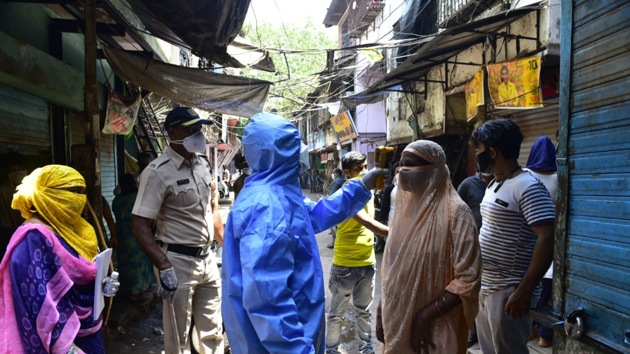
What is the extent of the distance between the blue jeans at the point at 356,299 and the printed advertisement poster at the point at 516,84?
3.29m

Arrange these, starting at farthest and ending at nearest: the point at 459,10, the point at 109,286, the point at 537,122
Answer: the point at 459,10 < the point at 537,122 < the point at 109,286

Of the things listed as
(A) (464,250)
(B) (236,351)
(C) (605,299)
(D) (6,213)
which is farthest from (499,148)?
(D) (6,213)

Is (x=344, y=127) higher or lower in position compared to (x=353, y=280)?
higher

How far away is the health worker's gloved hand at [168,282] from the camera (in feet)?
9.22

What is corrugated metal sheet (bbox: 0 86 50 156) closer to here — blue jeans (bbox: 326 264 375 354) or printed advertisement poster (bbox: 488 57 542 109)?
blue jeans (bbox: 326 264 375 354)

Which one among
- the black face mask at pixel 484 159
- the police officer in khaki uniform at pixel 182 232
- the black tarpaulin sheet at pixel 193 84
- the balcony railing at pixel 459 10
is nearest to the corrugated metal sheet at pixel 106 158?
the black tarpaulin sheet at pixel 193 84


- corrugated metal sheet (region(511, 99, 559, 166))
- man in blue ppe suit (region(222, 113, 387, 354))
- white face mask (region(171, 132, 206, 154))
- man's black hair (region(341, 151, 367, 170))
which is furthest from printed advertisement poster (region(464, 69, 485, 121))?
man in blue ppe suit (region(222, 113, 387, 354))

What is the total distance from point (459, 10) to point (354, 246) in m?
5.81

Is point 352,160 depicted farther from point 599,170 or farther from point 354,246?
point 599,170

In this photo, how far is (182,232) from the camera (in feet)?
10.1

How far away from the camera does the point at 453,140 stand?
9758 millimetres

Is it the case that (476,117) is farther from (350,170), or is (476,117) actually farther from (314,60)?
(314,60)

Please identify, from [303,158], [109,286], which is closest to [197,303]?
[109,286]

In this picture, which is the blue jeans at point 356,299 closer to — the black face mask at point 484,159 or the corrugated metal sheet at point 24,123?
the black face mask at point 484,159
